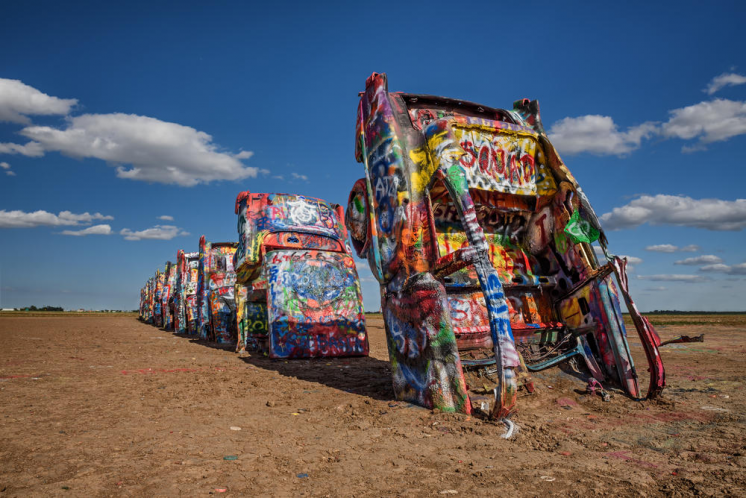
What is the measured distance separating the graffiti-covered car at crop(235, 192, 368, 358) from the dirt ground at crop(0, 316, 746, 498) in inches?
105

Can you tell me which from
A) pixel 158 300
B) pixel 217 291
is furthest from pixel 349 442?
pixel 158 300

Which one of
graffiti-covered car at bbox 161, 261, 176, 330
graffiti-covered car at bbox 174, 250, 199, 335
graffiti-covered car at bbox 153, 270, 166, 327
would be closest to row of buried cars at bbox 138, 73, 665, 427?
graffiti-covered car at bbox 174, 250, 199, 335

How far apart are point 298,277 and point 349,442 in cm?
572

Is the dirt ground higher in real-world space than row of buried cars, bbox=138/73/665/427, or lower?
lower

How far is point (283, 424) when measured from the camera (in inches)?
158

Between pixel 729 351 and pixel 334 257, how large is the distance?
28.9ft

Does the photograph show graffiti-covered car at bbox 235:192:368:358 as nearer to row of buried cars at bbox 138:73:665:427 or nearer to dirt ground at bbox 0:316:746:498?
dirt ground at bbox 0:316:746:498

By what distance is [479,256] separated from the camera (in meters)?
3.80

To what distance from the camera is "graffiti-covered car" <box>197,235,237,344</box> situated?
13.5 metres

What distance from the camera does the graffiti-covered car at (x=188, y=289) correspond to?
18125mm

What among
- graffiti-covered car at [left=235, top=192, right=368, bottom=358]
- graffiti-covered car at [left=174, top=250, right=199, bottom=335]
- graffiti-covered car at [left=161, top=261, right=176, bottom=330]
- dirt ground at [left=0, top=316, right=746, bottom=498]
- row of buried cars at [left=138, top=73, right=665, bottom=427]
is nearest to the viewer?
dirt ground at [left=0, top=316, right=746, bottom=498]

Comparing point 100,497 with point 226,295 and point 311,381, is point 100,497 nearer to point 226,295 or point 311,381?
point 311,381

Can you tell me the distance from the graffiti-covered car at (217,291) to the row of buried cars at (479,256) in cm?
867

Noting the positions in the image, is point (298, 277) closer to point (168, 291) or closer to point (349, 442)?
point (349, 442)
